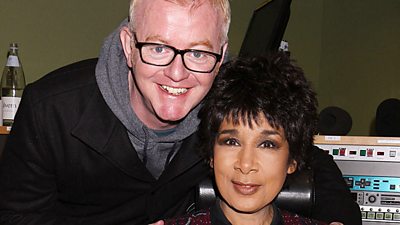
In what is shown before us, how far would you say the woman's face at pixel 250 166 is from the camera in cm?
117

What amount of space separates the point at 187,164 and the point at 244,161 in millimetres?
223

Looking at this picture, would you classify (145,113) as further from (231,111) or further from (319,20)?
(319,20)

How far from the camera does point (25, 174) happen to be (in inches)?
51.5

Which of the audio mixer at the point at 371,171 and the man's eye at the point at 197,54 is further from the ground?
the man's eye at the point at 197,54

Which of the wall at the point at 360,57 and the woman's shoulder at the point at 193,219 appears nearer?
the woman's shoulder at the point at 193,219

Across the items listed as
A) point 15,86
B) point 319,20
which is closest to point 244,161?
point 15,86

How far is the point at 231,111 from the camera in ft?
4.02

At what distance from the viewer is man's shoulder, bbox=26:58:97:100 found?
130 centimetres

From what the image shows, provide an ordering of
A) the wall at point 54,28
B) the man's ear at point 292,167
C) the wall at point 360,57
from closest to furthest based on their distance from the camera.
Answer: the man's ear at point 292,167 → the wall at point 54,28 → the wall at point 360,57

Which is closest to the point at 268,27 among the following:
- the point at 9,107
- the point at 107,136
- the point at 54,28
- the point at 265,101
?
the point at 265,101

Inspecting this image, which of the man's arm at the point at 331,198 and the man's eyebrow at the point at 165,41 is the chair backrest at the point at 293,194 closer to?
the man's arm at the point at 331,198

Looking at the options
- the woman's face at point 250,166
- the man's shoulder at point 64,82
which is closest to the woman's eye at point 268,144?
the woman's face at point 250,166

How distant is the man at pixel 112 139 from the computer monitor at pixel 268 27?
31 centimetres

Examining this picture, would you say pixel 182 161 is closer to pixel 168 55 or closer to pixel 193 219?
pixel 193 219
